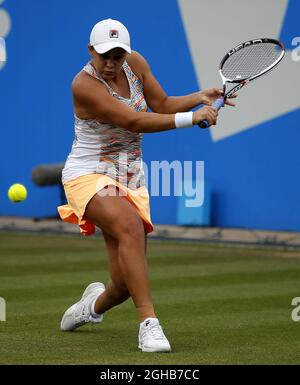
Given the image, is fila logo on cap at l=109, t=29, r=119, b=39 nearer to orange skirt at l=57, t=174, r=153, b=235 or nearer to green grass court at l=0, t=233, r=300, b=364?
orange skirt at l=57, t=174, r=153, b=235

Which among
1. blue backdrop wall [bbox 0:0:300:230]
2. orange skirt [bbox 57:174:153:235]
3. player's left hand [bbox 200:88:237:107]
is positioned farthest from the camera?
blue backdrop wall [bbox 0:0:300:230]

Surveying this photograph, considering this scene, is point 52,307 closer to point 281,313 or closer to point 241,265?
point 281,313

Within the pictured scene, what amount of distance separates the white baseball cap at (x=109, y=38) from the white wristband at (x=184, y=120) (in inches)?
20.5

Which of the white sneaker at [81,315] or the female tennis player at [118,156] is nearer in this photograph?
the female tennis player at [118,156]

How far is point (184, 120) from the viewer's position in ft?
22.2

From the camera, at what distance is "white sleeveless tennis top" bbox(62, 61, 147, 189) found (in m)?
7.15

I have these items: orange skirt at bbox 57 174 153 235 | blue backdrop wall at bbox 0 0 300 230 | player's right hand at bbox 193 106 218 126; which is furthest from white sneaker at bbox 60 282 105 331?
blue backdrop wall at bbox 0 0 300 230

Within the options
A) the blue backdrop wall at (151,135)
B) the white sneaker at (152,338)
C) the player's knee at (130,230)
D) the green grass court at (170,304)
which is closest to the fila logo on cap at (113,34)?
the player's knee at (130,230)

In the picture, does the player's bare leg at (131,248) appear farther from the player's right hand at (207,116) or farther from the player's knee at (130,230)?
the player's right hand at (207,116)

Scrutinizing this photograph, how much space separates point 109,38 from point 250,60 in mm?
1300

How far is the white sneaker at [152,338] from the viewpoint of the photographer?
6.67 meters

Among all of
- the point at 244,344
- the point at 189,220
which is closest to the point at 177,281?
the point at 244,344

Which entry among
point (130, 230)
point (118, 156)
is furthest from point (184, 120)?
point (130, 230)

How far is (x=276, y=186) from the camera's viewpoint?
44.3 feet
